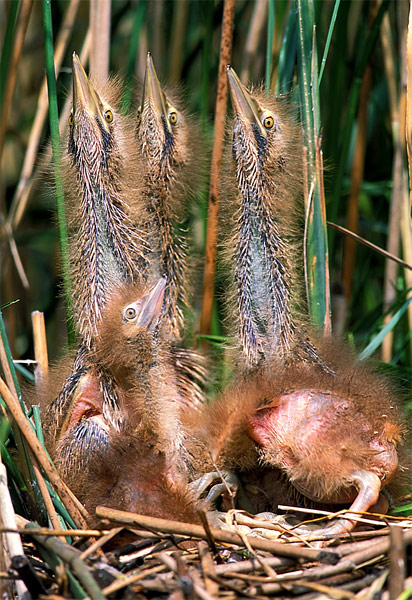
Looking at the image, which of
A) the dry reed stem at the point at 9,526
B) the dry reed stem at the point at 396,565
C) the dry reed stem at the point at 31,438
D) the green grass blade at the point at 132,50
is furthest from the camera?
the green grass blade at the point at 132,50

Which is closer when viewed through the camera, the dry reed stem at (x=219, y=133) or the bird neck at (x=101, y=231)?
the bird neck at (x=101, y=231)

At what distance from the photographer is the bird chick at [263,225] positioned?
211cm

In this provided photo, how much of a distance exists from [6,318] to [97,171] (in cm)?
87

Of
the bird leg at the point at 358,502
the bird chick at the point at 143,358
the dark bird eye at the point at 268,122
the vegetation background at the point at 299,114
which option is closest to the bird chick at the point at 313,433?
the bird leg at the point at 358,502

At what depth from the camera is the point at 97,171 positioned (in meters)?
2.24

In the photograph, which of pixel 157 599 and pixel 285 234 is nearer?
pixel 157 599

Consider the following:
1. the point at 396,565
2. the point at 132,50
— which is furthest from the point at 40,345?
A: the point at 396,565

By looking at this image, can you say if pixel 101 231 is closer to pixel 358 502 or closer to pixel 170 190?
pixel 170 190

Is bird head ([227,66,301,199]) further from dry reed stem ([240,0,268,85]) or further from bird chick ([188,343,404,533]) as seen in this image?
bird chick ([188,343,404,533])

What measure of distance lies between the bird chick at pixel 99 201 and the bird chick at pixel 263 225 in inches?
11.9

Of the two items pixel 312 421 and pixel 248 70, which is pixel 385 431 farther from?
pixel 248 70

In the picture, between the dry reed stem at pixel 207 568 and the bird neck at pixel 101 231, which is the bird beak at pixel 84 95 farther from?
the dry reed stem at pixel 207 568

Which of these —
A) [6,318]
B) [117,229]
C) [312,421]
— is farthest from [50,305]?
[312,421]

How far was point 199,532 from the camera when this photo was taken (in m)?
1.57
